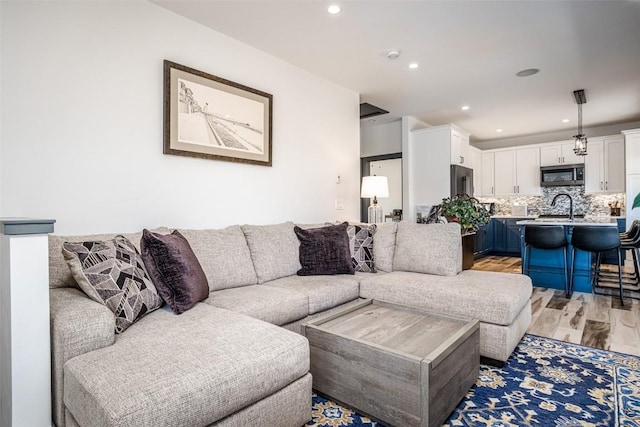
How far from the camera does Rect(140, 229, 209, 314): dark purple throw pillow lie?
190 cm

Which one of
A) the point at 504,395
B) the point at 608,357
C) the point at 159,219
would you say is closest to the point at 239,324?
the point at 159,219

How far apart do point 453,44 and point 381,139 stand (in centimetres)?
302

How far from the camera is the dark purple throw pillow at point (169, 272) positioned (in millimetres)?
1904

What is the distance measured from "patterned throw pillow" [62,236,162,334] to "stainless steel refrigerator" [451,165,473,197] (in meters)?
4.80

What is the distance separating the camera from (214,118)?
Answer: 9.62 ft

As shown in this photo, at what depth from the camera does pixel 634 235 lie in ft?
13.6

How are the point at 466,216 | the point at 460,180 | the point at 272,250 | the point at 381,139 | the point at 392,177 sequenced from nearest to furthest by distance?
the point at 272,250 < the point at 466,216 < the point at 460,180 < the point at 381,139 < the point at 392,177

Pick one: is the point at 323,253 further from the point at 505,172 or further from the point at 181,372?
the point at 505,172

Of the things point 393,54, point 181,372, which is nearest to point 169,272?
point 181,372

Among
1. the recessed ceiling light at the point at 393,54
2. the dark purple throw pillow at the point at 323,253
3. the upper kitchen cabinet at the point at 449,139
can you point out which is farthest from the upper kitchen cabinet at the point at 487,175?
the dark purple throw pillow at the point at 323,253

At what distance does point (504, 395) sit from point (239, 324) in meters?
1.51

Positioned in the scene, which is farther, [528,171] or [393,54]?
[528,171]

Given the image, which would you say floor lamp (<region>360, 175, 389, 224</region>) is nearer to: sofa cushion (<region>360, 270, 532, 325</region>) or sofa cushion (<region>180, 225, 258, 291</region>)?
sofa cushion (<region>360, 270, 532, 325</region>)

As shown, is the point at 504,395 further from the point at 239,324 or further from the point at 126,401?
the point at 126,401
